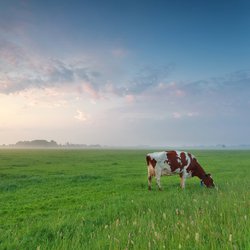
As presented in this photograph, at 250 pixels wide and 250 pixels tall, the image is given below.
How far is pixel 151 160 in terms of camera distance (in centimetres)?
1752

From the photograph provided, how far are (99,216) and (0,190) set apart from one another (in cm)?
1115

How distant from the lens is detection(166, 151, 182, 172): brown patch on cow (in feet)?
56.8

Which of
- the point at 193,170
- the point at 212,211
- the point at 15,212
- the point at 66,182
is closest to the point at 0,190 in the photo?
the point at 66,182

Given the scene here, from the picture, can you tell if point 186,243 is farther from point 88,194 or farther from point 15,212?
point 88,194

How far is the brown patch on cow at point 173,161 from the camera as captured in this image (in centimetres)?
1730

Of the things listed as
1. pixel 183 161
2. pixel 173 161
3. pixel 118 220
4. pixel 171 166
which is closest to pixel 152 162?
pixel 171 166

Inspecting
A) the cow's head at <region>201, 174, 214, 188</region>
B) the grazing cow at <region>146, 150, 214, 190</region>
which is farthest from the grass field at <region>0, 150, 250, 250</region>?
the cow's head at <region>201, 174, 214, 188</region>

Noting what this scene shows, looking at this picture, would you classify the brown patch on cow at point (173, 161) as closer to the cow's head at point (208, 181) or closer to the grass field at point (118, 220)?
the cow's head at point (208, 181)

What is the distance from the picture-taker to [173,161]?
685 inches

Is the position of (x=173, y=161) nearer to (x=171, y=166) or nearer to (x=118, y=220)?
(x=171, y=166)

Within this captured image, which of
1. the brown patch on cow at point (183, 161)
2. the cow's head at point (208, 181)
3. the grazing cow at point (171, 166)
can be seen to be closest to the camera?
the cow's head at point (208, 181)

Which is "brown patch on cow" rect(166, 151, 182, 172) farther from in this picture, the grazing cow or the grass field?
the grass field

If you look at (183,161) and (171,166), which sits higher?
(183,161)

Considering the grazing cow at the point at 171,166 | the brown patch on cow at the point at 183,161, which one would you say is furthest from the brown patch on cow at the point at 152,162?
the brown patch on cow at the point at 183,161
